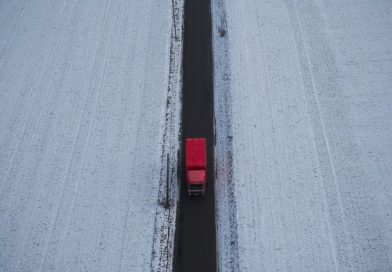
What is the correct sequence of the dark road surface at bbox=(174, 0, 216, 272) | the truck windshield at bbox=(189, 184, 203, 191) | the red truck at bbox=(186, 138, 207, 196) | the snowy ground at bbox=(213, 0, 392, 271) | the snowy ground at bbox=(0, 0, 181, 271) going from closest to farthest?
the dark road surface at bbox=(174, 0, 216, 272) < the snowy ground at bbox=(213, 0, 392, 271) < the snowy ground at bbox=(0, 0, 181, 271) < the red truck at bbox=(186, 138, 207, 196) < the truck windshield at bbox=(189, 184, 203, 191)

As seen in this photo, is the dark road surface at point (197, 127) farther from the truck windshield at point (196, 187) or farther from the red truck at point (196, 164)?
the red truck at point (196, 164)

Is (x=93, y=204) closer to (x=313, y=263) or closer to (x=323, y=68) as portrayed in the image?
(x=313, y=263)

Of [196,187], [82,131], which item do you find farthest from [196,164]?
[82,131]

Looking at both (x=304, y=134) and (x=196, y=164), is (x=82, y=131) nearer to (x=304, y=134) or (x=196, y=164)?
(x=196, y=164)

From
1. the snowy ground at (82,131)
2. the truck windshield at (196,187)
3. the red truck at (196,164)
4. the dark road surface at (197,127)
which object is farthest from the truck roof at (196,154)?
the snowy ground at (82,131)

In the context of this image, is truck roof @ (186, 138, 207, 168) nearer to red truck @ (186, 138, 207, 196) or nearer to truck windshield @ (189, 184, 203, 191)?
red truck @ (186, 138, 207, 196)

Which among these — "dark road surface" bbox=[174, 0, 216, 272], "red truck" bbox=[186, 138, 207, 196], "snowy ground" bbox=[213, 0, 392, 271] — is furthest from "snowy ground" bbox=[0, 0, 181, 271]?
"snowy ground" bbox=[213, 0, 392, 271]
